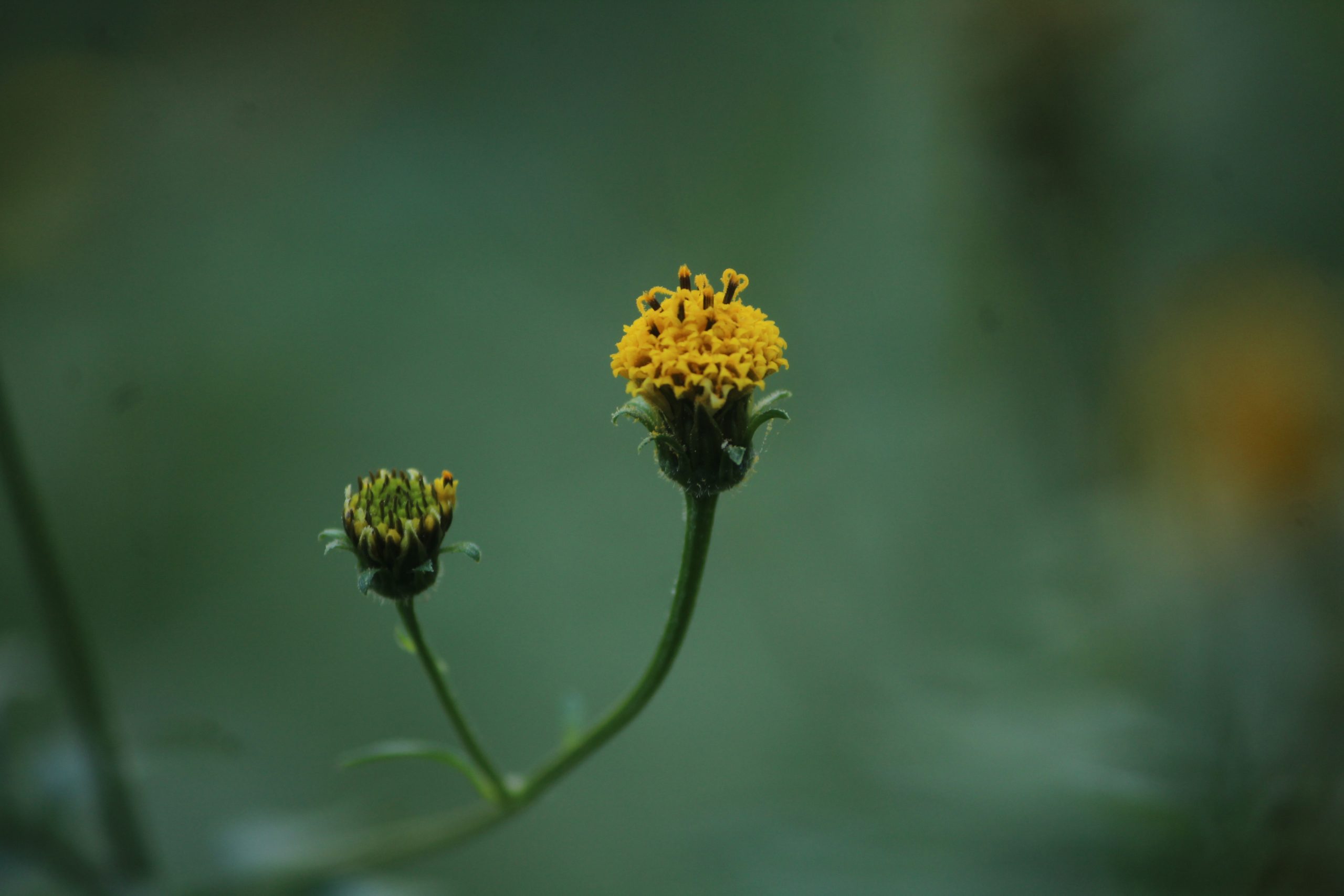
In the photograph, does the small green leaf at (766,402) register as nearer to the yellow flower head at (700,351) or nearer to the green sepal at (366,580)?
the yellow flower head at (700,351)

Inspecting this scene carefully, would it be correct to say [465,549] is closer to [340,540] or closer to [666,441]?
[340,540]

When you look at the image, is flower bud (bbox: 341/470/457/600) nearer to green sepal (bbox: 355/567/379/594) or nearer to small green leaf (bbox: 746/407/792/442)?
green sepal (bbox: 355/567/379/594)

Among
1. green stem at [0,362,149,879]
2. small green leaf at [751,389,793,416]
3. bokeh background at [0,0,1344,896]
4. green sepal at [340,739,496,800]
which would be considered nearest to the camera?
green sepal at [340,739,496,800]

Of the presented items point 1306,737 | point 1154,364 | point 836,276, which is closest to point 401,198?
point 836,276

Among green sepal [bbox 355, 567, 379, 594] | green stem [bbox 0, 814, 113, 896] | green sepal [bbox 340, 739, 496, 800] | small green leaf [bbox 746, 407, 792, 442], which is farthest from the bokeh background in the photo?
small green leaf [bbox 746, 407, 792, 442]

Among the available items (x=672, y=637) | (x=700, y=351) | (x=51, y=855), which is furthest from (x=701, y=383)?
(x=51, y=855)

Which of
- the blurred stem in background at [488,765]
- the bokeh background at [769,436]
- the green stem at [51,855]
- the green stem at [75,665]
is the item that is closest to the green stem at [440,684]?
the blurred stem in background at [488,765]

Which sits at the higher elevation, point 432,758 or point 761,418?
point 761,418
